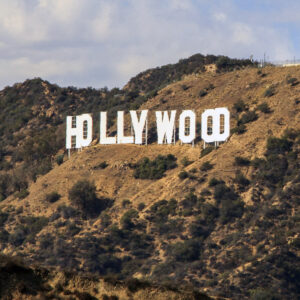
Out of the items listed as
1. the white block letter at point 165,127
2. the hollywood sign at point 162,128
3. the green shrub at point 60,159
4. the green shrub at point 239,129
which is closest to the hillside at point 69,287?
the hollywood sign at point 162,128

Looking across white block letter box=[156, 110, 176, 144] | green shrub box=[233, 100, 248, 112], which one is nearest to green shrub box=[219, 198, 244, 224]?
white block letter box=[156, 110, 176, 144]

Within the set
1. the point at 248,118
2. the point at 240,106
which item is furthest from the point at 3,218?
the point at 248,118

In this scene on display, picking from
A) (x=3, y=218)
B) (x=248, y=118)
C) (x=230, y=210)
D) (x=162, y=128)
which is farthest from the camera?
(x=3, y=218)

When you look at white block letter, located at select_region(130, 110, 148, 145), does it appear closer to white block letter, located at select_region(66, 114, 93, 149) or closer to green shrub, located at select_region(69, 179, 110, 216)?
white block letter, located at select_region(66, 114, 93, 149)

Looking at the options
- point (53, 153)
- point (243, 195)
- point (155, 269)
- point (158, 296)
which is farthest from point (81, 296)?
point (53, 153)

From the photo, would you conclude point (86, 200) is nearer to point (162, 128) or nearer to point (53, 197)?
point (53, 197)

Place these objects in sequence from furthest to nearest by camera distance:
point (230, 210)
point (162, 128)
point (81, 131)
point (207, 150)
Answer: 1. point (81, 131)
2. point (162, 128)
3. point (207, 150)
4. point (230, 210)
